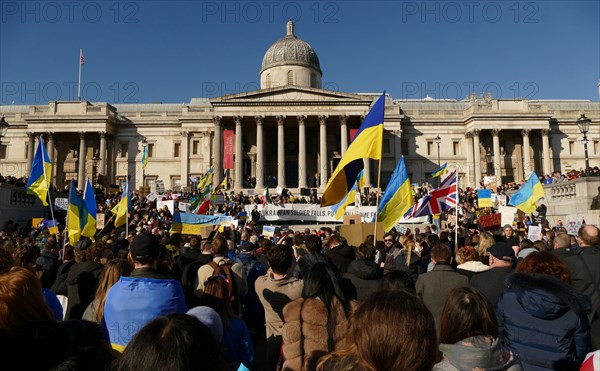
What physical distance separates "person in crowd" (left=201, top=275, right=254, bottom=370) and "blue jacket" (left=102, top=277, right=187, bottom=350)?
427 millimetres

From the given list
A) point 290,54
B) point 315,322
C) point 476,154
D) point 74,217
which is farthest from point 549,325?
point 290,54

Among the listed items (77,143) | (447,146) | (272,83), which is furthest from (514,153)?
(77,143)

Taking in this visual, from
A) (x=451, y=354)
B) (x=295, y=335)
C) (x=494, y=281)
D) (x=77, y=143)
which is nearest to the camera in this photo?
(x=451, y=354)

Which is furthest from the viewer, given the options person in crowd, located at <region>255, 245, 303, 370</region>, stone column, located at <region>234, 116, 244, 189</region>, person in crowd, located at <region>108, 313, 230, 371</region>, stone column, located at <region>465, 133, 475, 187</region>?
stone column, located at <region>465, 133, 475, 187</region>

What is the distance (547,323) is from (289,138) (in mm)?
47784

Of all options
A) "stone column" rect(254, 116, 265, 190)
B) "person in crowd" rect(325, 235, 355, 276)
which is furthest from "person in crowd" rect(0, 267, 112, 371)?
"stone column" rect(254, 116, 265, 190)

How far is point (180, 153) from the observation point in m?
52.5

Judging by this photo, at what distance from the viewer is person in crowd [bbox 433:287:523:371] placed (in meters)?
2.63

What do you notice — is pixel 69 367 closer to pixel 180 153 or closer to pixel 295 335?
pixel 295 335

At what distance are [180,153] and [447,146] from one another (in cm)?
3095

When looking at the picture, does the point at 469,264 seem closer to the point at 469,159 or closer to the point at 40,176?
the point at 40,176

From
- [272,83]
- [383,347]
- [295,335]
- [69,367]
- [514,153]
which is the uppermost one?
[272,83]

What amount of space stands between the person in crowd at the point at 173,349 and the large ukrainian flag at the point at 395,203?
8.93 meters

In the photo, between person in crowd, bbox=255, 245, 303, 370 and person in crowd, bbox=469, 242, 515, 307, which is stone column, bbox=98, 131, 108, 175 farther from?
person in crowd, bbox=469, 242, 515, 307
